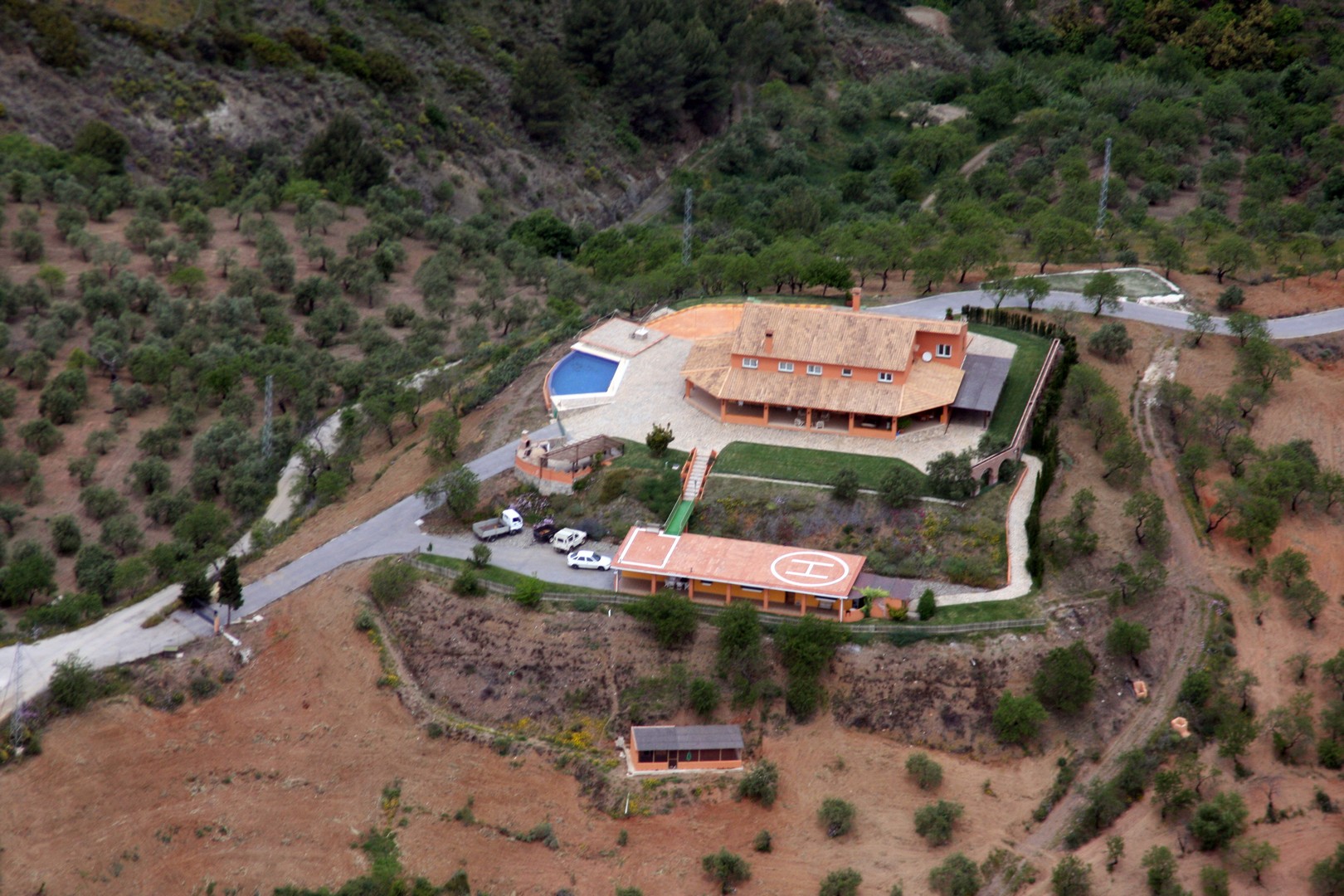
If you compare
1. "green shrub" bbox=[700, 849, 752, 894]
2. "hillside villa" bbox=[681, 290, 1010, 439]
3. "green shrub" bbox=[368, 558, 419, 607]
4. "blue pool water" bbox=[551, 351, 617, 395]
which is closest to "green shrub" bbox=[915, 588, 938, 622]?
"hillside villa" bbox=[681, 290, 1010, 439]

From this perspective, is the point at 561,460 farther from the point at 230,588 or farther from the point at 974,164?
the point at 974,164

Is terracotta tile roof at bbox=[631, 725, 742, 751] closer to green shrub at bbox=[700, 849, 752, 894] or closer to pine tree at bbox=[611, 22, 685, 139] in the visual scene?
green shrub at bbox=[700, 849, 752, 894]

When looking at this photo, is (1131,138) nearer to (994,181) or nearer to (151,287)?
(994,181)

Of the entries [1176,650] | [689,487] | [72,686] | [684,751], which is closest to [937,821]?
[684,751]

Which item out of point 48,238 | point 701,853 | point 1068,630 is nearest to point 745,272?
point 1068,630

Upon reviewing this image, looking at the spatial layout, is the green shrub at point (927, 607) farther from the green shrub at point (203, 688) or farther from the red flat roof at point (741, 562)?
the green shrub at point (203, 688)
